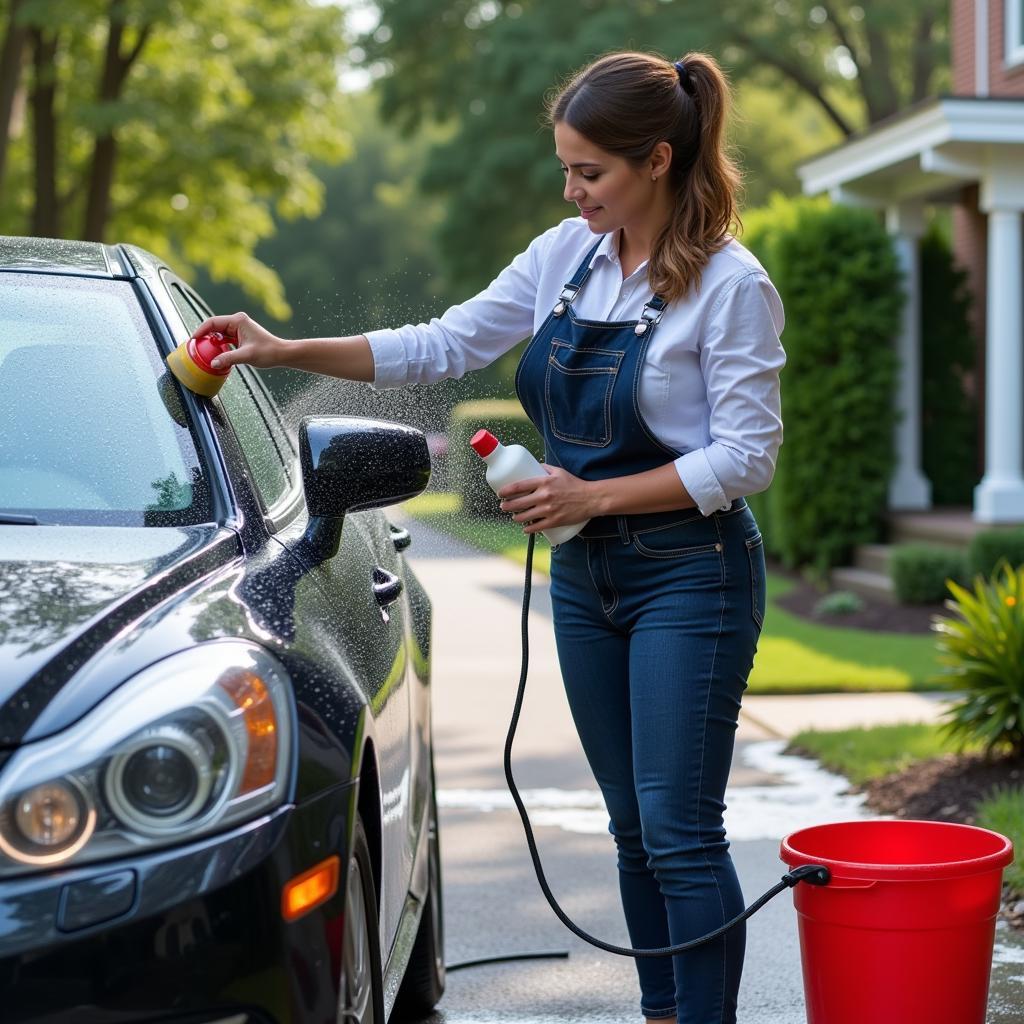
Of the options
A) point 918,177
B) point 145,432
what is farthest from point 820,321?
point 145,432

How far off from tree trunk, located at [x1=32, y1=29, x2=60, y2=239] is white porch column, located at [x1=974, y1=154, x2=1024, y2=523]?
40.3ft

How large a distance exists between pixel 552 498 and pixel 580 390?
0.22 meters

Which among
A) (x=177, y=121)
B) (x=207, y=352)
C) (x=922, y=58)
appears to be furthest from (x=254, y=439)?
(x=922, y=58)

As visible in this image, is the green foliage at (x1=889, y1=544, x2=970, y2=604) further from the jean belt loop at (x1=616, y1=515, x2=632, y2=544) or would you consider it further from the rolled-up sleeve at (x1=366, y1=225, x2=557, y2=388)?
the jean belt loop at (x1=616, y1=515, x2=632, y2=544)

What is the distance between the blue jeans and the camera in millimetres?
3053

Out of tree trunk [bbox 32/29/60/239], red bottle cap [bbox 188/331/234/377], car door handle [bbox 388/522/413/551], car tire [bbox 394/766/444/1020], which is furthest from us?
tree trunk [bbox 32/29/60/239]

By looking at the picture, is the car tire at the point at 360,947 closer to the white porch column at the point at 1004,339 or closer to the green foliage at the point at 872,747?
the green foliage at the point at 872,747

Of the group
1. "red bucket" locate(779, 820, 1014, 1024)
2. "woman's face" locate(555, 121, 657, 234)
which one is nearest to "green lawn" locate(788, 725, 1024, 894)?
"red bucket" locate(779, 820, 1014, 1024)

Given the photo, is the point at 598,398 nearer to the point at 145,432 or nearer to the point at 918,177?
the point at 145,432

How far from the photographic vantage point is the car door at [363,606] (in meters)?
2.83

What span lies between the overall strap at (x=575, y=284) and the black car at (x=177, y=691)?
0.45 metres

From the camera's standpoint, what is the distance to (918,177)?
48.2 feet

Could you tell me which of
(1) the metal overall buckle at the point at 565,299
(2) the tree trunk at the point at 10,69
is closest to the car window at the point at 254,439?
(1) the metal overall buckle at the point at 565,299

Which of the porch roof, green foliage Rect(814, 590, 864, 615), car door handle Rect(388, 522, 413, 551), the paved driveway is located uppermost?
the porch roof
